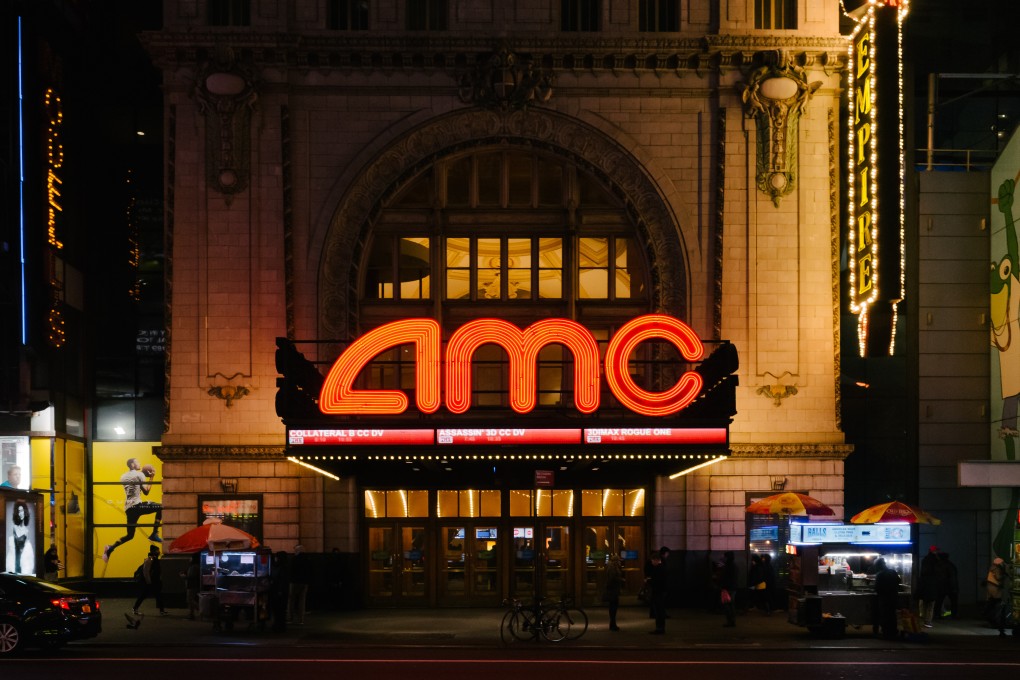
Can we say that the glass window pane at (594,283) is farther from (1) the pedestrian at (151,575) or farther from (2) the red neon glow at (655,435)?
(1) the pedestrian at (151,575)

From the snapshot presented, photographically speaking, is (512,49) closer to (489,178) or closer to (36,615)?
(489,178)

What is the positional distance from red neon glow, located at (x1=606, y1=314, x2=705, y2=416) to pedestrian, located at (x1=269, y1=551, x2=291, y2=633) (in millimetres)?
8780

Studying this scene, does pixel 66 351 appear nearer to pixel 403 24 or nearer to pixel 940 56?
pixel 403 24

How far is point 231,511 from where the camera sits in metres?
33.5

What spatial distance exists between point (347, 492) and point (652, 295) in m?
10.1

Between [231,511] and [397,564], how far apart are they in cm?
479

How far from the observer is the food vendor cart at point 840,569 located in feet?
92.0

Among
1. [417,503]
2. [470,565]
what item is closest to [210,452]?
[417,503]

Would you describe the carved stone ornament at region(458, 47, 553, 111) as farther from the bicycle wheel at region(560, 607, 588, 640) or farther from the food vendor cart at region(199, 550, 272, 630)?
the bicycle wheel at region(560, 607, 588, 640)

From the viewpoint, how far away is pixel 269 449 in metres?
33.5

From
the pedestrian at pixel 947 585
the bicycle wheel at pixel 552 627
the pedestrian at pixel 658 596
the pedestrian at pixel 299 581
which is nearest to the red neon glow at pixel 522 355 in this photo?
the pedestrian at pixel 658 596

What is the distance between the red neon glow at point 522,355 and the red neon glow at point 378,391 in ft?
1.70

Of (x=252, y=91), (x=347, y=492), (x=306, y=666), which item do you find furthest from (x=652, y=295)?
(x=306, y=666)

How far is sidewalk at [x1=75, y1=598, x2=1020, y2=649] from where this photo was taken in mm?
26328
